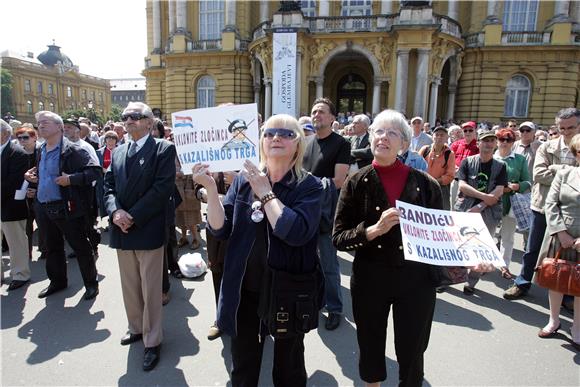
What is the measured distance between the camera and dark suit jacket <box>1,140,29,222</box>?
5160 mm

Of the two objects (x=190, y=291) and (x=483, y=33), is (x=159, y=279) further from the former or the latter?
(x=483, y=33)

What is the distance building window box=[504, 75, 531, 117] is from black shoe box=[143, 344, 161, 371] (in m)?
27.6

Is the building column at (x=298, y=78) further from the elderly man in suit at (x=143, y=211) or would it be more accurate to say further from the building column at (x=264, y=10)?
the elderly man in suit at (x=143, y=211)

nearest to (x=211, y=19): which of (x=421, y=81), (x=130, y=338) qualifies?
(x=421, y=81)

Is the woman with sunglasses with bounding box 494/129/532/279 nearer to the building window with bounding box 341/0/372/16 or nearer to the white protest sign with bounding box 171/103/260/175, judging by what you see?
the white protest sign with bounding box 171/103/260/175

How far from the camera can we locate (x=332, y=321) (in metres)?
4.15

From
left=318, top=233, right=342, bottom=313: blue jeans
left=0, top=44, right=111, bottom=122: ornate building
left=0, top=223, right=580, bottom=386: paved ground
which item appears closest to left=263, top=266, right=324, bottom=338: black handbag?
left=0, top=223, right=580, bottom=386: paved ground

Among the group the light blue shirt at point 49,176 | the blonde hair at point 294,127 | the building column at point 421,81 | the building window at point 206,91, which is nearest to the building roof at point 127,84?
Answer: the building window at point 206,91

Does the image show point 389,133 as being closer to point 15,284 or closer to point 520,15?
point 15,284

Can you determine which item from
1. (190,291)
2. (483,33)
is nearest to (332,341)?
(190,291)

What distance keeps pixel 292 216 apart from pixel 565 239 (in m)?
3.25

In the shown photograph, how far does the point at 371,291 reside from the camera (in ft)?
8.34

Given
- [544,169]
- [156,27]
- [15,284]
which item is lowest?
[15,284]

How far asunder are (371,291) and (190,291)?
3349 millimetres
